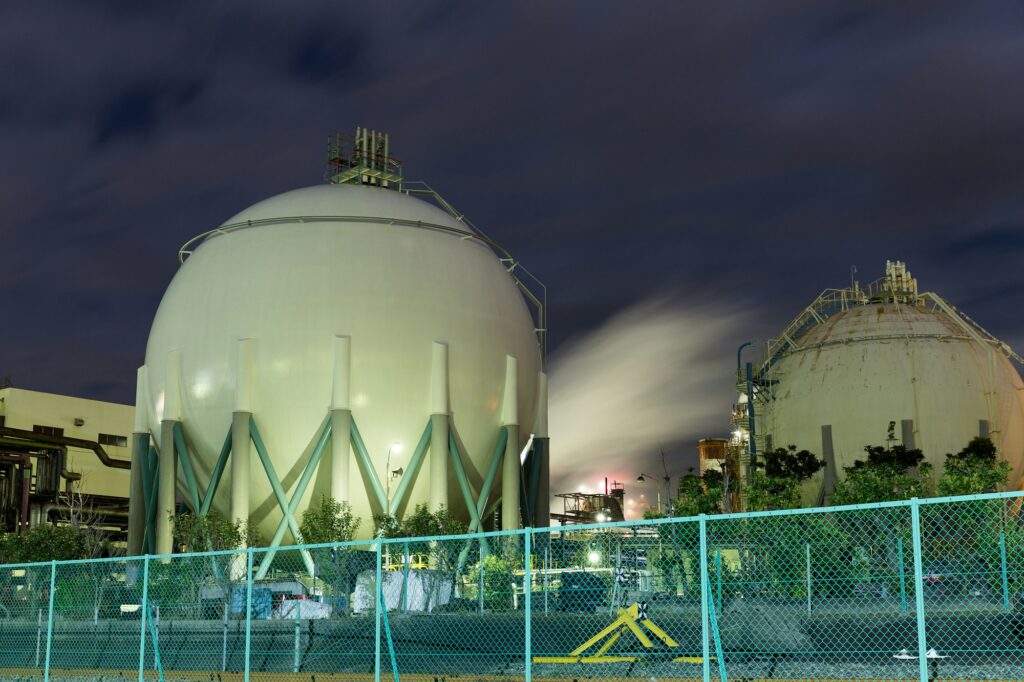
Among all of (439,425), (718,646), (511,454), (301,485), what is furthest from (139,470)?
(718,646)

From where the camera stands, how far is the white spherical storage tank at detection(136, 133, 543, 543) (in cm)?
4294

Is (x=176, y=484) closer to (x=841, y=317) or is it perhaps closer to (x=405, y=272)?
(x=405, y=272)

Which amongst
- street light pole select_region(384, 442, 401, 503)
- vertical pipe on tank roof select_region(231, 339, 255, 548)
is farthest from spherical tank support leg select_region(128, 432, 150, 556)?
street light pole select_region(384, 442, 401, 503)

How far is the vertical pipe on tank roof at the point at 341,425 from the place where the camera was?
Result: 4138cm

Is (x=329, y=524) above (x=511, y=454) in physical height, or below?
below

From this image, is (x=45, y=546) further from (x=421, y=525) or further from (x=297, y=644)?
(x=297, y=644)

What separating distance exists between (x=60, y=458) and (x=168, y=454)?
37403mm

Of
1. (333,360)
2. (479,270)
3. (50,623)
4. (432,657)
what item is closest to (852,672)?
(432,657)

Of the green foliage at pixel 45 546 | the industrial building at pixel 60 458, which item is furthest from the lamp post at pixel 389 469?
the industrial building at pixel 60 458

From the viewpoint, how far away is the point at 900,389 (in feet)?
203

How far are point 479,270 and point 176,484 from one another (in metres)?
15.4

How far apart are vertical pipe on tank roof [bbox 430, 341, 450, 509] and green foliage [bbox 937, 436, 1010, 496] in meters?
19.9

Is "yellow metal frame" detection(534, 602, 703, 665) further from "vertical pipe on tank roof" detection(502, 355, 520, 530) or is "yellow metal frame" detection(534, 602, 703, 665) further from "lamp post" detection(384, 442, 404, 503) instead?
"vertical pipe on tank roof" detection(502, 355, 520, 530)

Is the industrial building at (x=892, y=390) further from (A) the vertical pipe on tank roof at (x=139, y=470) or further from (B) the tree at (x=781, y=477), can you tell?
(A) the vertical pipe on tank roof at (x=139, y=470)
